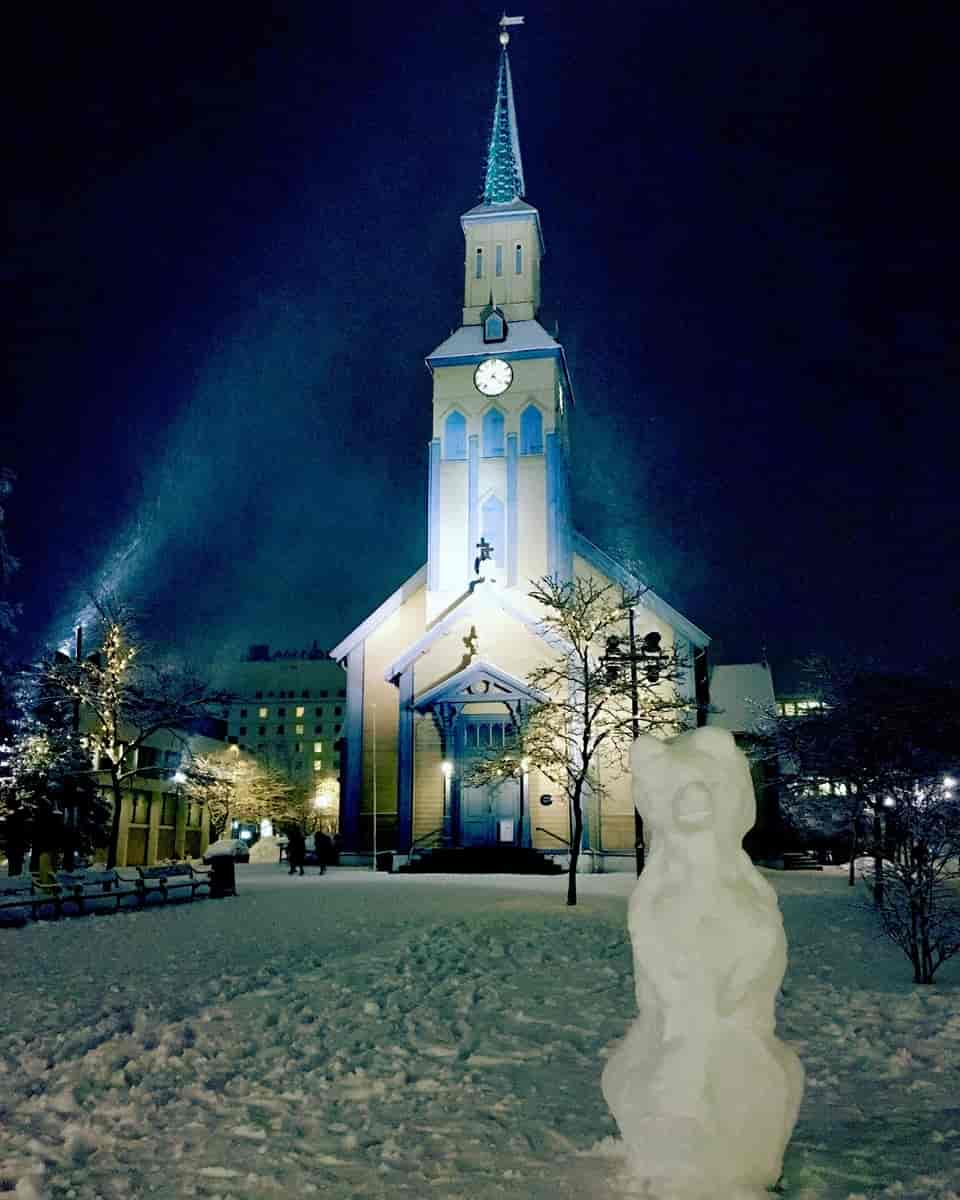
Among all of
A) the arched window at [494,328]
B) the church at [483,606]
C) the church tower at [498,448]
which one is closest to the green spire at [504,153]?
the church at [483,606]

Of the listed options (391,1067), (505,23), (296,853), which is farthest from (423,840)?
(505,23)

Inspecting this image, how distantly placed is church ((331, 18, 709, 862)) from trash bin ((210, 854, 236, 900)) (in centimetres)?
1059

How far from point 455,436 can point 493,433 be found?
158cm

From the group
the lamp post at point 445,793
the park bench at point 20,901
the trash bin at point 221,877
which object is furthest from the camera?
the lamp post at point 445,793

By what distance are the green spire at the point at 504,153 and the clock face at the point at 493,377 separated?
876 cm

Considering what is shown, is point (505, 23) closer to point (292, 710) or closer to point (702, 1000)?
point (702, 1000)

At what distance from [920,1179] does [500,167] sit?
44648 mm

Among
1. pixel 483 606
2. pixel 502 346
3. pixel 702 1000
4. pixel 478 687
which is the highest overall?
pixel 502 346

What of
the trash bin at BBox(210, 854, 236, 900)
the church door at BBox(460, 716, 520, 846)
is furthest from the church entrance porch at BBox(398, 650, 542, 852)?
the trash bin at BBox(210, 854, 236, 900)

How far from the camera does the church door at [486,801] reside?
103 feet

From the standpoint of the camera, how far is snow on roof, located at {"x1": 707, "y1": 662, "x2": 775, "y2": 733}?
145 ft

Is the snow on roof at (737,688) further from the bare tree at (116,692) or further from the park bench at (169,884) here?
the park bench at (169,884)

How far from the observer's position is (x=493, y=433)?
123 feet

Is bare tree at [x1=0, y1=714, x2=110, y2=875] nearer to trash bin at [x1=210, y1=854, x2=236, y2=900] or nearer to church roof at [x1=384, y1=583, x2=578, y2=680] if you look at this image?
trash bin at [x1=210, y1=854, x2=236, y2=900]
